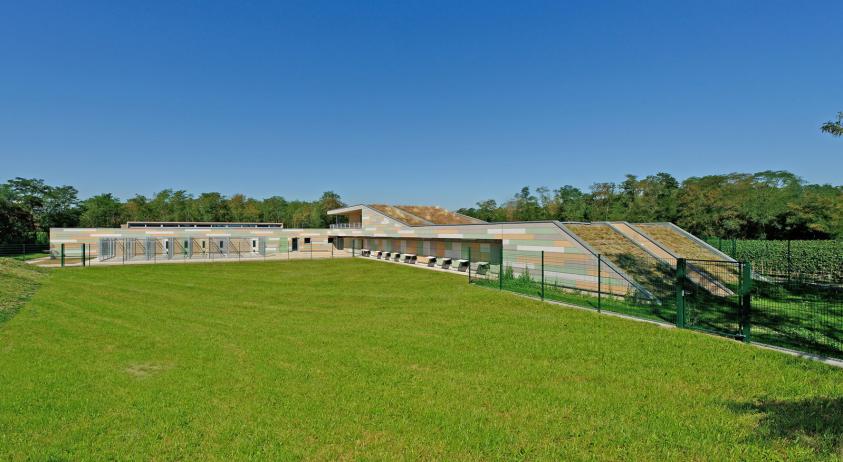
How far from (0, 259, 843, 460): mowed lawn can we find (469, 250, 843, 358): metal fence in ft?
4.36

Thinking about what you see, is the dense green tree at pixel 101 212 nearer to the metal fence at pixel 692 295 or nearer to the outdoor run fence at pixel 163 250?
the outdoor run fence at pixel 163 250

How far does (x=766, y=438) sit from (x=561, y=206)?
61.2 m

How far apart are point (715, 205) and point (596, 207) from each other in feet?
58.3

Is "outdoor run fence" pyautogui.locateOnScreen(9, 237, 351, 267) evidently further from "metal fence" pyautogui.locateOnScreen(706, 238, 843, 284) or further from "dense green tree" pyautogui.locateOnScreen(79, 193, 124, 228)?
"metal fence" pyautogui.locateOnScreen(706, 238, 843, 284)

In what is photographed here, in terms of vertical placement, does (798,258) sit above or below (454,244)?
below

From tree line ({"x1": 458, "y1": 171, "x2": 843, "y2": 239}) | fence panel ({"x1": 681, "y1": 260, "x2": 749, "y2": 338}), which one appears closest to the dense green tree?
tree line ({"x1": 458, "y1": 171, "x2": 843, "y2": 239})

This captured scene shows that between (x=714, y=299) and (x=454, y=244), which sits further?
Result: (x=454, y=244)

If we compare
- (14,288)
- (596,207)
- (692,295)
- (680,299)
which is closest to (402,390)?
(680,299)

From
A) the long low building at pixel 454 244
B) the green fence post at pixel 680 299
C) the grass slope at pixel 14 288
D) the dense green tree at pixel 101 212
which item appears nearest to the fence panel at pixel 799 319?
the green fence post at pixel 680 299

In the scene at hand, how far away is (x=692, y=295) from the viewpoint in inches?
567

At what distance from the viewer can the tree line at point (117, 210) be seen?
Result: 48562 mm

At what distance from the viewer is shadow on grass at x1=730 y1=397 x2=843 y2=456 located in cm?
450

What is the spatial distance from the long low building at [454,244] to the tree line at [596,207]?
505 inches

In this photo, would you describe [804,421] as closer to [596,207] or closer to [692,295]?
[692,295]
